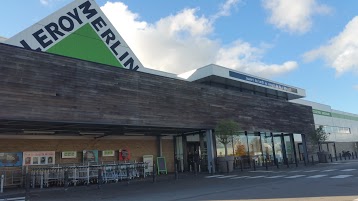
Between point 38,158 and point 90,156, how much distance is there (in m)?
3.64

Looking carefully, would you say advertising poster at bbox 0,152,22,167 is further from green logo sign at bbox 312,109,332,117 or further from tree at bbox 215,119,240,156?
green logo sign at bbox 312,109,332,117

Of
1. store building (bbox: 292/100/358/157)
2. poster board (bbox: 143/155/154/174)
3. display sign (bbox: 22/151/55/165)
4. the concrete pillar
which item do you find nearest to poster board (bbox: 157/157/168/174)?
poster board (bbox: 143/155/154/174)

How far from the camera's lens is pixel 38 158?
66.3 feet

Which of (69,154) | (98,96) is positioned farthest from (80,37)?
(69,154)

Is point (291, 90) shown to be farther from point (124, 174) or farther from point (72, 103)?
point (72, 103)

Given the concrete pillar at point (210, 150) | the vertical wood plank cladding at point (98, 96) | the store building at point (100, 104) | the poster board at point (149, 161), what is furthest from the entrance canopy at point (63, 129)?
the concrete pillar at point (210, 150)

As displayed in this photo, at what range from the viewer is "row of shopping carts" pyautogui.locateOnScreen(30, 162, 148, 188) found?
17766 millimetres

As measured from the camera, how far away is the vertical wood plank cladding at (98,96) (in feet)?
48.7

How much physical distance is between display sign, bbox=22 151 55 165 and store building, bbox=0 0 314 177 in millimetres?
61

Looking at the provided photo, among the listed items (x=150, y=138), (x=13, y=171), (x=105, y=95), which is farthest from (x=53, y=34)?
(x=150, y=138)

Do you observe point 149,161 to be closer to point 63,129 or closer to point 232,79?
point 63,129

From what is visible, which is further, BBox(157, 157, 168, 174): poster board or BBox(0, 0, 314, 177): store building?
BBox(157, 157, 168, 174): poster board

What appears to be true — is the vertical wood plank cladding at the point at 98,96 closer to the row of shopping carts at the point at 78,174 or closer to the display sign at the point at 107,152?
the row of shopping carts at the point at 78,174

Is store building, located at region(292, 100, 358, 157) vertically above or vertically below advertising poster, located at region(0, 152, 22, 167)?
above
